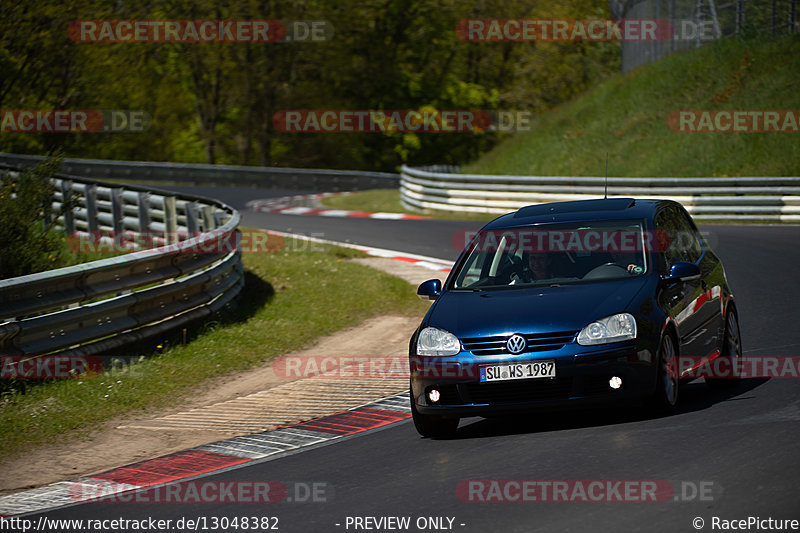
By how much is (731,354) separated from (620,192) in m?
16.3

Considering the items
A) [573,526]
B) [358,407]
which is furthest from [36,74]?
[573,526]

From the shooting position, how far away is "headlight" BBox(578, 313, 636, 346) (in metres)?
7.11

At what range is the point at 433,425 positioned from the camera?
767 centimetres

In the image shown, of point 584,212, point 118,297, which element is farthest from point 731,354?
point 118,297

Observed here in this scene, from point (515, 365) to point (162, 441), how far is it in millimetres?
2979

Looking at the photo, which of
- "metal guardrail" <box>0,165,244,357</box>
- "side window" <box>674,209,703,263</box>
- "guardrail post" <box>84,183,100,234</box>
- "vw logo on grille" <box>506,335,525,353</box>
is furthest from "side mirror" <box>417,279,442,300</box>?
"guardrail post" <box>84,183,100,234</box>

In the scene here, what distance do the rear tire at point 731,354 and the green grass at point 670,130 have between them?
60.2 ft

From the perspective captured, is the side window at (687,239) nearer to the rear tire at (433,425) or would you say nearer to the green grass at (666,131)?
the rear tire at (433,425)

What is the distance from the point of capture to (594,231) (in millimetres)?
8391

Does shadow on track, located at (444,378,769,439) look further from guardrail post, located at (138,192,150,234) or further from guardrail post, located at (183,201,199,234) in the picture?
guardrail post, located at (138,192,150,234)

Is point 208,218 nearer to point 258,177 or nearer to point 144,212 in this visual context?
point 144,212

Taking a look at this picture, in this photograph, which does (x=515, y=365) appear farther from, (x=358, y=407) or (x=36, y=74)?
(x=36, y=74)

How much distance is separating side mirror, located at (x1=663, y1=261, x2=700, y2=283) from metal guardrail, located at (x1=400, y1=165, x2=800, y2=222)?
47.1ft

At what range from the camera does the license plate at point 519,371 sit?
7.07 metres
